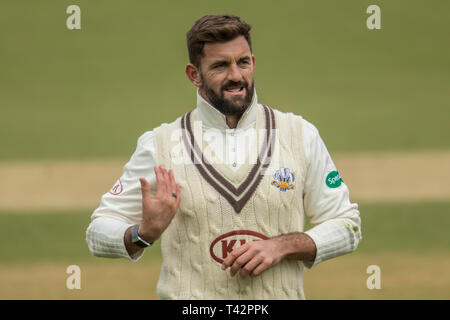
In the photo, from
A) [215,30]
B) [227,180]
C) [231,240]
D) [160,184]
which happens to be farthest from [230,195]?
[215,30]

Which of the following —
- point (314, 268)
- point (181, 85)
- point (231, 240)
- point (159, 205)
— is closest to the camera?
point (159, 205)

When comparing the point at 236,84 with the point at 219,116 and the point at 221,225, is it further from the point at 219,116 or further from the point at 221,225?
the point at 221,225

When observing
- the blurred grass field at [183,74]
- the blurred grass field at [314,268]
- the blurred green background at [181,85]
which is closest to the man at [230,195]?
the blurred grass field at [314,268]

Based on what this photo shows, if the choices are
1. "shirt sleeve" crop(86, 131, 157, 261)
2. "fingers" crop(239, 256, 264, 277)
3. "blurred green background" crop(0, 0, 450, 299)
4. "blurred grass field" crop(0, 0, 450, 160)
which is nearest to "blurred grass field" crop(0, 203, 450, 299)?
"blurred green background" crop(0, 0, 450, 299)

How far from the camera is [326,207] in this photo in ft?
9.37

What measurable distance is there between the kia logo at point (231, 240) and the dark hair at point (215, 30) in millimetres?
657

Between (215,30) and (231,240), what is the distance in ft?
2.42

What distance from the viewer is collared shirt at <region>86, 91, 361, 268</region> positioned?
2.81 metres

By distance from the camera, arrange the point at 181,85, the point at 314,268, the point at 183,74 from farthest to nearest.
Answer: the point at 183,74
the point at 181,85
the point at 314,268

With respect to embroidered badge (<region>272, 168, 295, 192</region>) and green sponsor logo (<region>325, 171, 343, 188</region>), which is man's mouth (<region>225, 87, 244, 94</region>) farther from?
green sponsor logo (<region>325, 171, 343, 188</region>)

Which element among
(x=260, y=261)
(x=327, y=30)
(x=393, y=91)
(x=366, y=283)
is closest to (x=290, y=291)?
(x=260, y=261)

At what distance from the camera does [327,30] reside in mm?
17312

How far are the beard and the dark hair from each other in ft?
0.49
